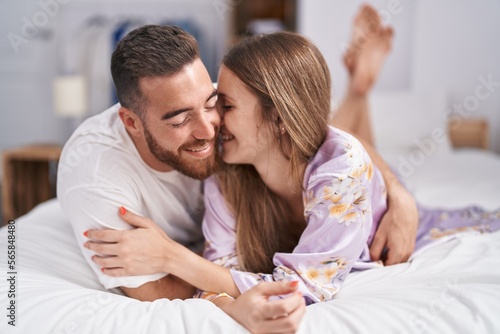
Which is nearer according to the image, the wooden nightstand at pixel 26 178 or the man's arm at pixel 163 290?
the man's arm at pixel 163 290

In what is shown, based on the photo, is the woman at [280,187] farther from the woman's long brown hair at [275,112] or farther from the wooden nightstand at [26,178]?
the wooden nightstand at [26,178]

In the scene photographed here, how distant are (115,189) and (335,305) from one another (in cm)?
54

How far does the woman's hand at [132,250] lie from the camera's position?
1.03 metres

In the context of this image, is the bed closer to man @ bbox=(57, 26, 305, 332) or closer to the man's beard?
man @ bbox=(57, 26, 305, 332)

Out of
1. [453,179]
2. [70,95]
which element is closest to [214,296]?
[453,179]

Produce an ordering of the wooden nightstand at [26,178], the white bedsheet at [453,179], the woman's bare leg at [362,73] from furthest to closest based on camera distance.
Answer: the wooden nightstand at [26,178] < the woman's bare leg at [362,73] < the white bedsheet at [453,179]

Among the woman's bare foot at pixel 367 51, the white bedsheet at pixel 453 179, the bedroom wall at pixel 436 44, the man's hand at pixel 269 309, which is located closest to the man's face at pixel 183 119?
the man's hand at pixel 269 309

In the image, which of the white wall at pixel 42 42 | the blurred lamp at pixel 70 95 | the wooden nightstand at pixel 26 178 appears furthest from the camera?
the white wall at pixel 42 42

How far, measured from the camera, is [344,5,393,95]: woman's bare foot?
234cm

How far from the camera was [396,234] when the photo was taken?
122 cm

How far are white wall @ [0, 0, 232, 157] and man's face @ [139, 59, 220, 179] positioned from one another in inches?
98.9

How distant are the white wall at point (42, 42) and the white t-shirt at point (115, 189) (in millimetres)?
2376

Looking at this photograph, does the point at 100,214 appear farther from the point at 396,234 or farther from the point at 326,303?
the point at 396,234

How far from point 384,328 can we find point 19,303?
67 cm
